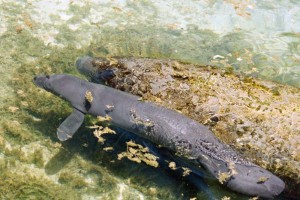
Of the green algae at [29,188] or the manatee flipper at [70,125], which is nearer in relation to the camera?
the green algae at [29,188]

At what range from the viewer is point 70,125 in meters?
6.29

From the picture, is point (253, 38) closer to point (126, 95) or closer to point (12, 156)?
point (126, 95)

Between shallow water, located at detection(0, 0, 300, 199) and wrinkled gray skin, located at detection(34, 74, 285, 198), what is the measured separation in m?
0.39

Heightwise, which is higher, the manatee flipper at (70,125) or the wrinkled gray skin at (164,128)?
the wrinkled gray skin at (164,128)

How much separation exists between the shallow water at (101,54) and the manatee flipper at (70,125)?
349mm

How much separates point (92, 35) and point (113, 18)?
37.3 inches

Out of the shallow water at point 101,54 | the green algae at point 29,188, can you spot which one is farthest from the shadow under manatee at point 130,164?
the green algae at point 29,188

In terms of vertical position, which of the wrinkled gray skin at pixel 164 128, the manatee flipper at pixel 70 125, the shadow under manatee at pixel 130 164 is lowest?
the shadow under manatee at pixel 130 164

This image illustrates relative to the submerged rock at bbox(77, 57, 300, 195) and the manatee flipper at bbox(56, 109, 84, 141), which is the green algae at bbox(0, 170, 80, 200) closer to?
the manatee flipper at bbox(56, 109, 84, 141)

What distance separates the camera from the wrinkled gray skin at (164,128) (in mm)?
5367

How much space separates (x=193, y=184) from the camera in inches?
237

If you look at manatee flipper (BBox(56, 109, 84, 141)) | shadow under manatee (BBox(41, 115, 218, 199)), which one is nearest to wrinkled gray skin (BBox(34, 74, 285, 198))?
manatee flipper (BBox(56, 109, 84, 141))

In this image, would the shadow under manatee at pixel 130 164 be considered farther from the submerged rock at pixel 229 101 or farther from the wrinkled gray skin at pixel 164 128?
the submerged rock at pixel 229 101

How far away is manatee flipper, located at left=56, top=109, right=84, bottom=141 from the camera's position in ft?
20.1
